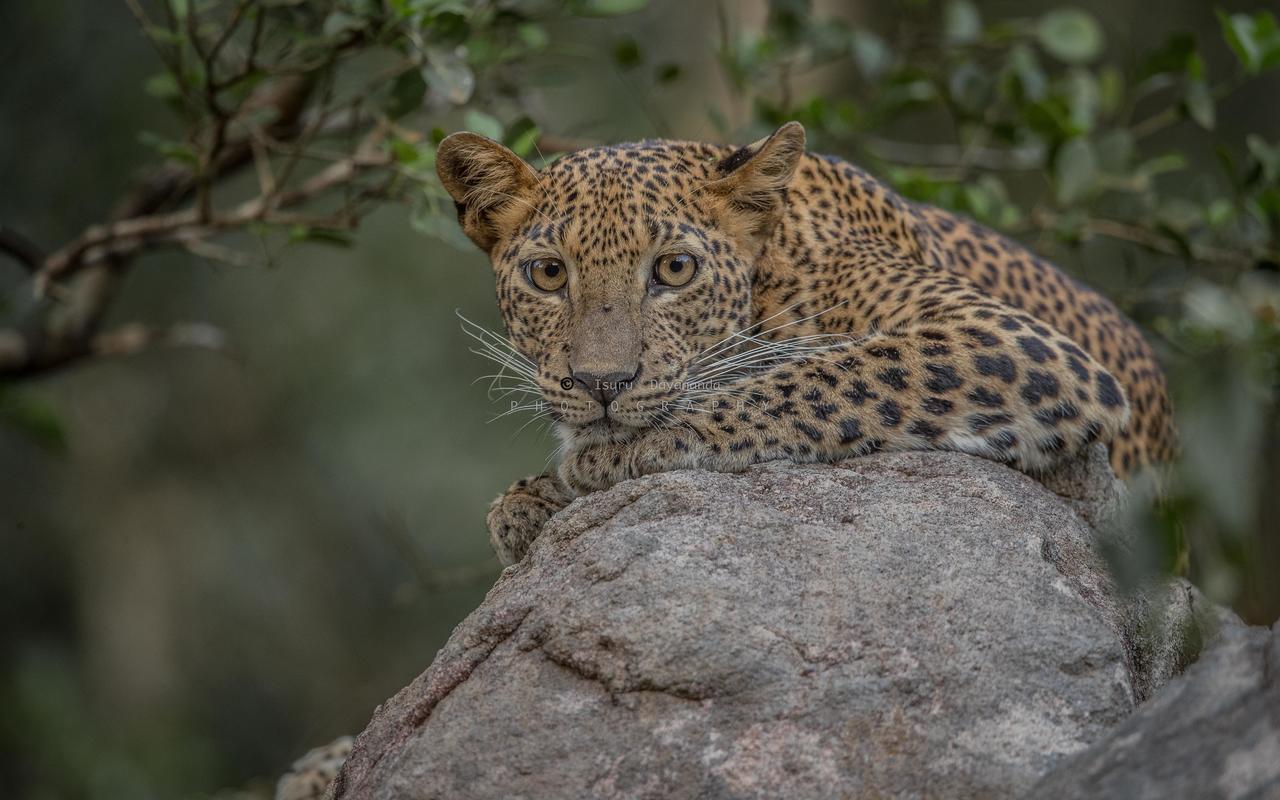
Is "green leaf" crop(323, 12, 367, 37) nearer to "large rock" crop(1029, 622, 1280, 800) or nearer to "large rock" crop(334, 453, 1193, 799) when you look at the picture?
"large rock" crop(334, 453, 1193, 799)

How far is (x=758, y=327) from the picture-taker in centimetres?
660

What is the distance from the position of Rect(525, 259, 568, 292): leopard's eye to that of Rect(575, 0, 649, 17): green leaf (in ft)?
6.37

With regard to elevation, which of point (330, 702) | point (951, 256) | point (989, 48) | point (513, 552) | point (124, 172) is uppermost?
point (124, 172)

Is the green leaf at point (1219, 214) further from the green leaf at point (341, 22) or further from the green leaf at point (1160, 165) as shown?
the green leaf at point (341, 22)

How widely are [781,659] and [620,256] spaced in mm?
2310

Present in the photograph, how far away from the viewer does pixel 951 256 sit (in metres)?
7.48

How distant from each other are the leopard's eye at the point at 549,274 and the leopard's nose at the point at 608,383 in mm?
681

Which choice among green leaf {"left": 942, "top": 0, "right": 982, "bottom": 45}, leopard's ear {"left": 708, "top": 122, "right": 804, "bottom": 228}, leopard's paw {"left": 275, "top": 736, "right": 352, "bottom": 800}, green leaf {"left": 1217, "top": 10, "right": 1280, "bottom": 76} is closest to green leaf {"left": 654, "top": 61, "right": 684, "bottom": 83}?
green leaf {"left": 942, "top": 0, "right": 982, "bottom": 45}

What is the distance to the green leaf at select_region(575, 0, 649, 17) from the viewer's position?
788cm

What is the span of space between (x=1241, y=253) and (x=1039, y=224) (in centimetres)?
126

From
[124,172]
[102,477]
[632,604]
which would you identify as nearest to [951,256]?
[632,604]

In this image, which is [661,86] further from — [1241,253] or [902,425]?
[902,425]

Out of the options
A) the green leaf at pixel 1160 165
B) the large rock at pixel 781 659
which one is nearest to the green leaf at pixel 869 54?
the green leaf at pixel 1160 165

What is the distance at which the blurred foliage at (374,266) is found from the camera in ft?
26.3
